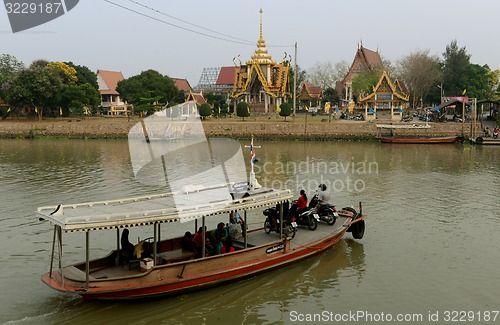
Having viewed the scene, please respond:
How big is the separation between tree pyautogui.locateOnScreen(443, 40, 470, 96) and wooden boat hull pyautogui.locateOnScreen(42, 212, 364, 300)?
197 feet

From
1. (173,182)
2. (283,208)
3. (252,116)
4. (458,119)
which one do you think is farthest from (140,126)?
(283,208)

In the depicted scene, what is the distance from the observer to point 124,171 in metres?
27.4

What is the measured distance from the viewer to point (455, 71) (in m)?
67.2

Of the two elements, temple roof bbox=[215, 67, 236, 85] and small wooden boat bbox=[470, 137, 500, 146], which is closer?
small wooden boat bbox=[470, 137, 500, 146]

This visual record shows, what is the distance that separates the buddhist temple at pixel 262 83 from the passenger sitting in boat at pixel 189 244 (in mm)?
48137

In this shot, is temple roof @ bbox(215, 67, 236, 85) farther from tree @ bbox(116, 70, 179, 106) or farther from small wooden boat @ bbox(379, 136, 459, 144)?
small wooden boat @ bbox(379, 136, 459, 144)

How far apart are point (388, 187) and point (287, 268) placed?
11.9 meters

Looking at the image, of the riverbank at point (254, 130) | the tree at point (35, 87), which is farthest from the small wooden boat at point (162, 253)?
the tree at point (35, 87)

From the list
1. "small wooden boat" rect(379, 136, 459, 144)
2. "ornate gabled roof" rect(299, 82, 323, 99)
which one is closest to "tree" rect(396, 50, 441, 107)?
Answer: "ornate gabled roof" rect(299, 82, 323, 99)

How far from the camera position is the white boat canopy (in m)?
9.25

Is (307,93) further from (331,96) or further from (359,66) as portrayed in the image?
(359,66)

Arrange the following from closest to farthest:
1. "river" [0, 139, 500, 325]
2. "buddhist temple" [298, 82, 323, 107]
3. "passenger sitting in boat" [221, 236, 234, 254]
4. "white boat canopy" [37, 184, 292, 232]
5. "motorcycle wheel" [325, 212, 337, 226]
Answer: "white boat canopy" [37, 184, 292, 232]
"river" [0, 139, 500, 325]
"passenger sitting in boat" [221, 236, 234, 254]
"motorcycle wheel" [325, 212, 337, 226]
"buddhist temple" [298, 82, 323, 107]

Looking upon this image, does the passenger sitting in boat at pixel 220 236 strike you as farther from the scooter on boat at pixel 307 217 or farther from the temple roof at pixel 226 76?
the temple roof at pixel 226 76

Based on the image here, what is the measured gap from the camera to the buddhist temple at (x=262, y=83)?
59.1 m
